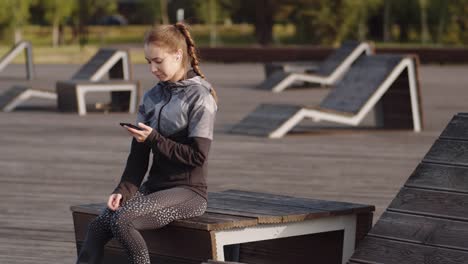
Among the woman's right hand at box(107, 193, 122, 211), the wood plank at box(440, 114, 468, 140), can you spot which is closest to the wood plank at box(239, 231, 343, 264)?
the wood plank at box(440, 114, 468, 140)

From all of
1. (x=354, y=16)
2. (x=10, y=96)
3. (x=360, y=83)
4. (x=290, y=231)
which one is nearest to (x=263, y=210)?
(x=290, y=231)

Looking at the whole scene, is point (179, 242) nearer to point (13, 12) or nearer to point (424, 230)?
point (424, 230)

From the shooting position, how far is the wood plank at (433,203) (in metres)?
4.95

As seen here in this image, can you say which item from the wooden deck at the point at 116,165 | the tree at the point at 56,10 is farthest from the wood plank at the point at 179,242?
the tree at the point at 56,10

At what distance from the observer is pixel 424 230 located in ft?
16.3

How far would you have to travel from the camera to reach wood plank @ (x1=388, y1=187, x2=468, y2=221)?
16.2 feet

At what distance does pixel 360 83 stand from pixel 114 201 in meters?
10.1

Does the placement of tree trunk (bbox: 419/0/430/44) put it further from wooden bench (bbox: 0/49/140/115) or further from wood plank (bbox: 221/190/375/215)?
wood plank (bbox: 221/190/375/215)

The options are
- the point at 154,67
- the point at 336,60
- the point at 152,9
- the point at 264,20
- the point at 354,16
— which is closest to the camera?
the point at 154,67

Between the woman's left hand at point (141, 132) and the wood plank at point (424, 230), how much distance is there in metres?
1.01

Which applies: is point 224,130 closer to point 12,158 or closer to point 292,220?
point 12,158

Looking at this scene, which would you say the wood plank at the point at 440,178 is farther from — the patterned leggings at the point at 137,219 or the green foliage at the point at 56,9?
the green foliage at the point at 56,9

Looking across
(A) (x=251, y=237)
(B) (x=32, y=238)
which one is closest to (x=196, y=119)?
(A) (x=251, y=237)

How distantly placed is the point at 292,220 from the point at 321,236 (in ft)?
1.28
